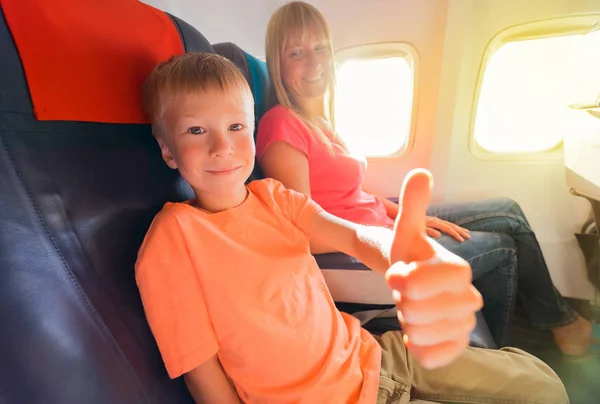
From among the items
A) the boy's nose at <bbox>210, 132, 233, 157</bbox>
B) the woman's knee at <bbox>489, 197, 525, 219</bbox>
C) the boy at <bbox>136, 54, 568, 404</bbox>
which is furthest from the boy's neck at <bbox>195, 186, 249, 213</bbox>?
the woman's knee at <bbox>489, 197, 525, 219</bbox>

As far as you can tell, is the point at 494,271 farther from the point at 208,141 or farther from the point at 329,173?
the point at 208,141

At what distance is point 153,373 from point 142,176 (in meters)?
0.39

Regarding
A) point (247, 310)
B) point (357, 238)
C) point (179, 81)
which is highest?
point (179, 81)

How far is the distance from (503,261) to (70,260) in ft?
4.51

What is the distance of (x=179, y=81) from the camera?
2.38 feet

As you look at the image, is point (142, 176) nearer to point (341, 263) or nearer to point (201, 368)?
point (201, 368)

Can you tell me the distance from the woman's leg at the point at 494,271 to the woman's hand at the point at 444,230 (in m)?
0.02

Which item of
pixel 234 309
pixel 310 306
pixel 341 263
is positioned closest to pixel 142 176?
pixel 234 309

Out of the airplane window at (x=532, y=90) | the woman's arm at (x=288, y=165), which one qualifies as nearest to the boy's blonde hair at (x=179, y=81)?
the woman's arm at (x=288, y=165)

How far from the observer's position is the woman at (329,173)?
1.18 meters

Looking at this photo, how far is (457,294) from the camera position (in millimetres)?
430

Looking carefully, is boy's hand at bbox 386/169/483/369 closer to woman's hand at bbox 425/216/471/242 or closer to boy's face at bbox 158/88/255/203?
boy's face at bbox 158/88/255/203

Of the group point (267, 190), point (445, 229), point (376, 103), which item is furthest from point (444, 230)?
point (376, 103)

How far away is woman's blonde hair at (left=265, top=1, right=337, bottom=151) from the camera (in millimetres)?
1248
